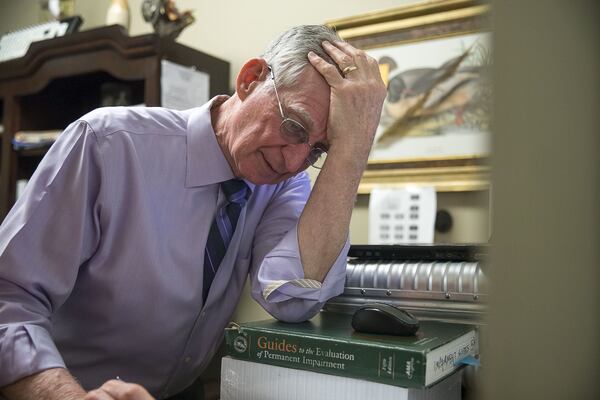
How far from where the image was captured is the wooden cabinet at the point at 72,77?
174 centimetres

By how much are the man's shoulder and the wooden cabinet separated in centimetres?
70

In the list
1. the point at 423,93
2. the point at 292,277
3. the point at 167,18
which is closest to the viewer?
the point at 292,277

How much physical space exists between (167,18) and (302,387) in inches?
60.9

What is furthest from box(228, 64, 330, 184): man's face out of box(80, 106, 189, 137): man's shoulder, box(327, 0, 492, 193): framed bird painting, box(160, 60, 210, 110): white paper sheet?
box(160, 60, 210, 110): white paper sheet

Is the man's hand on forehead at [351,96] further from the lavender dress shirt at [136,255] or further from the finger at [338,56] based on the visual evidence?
the lavender dress shirt at [136,255]

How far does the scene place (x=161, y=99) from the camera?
170 centimetres

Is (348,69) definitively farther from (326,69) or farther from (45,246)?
(45,246)

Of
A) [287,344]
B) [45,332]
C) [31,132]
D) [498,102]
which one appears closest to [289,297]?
[287,344]

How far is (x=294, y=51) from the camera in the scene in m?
0.95

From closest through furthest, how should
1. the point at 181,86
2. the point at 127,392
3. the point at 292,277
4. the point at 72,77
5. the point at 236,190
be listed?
the point at 127,392
the point at 292,277
the point at 236,190
the point at 181,86
the point at 72,77

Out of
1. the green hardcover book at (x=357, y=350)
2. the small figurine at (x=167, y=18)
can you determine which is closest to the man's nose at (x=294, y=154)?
the green hardcover book at (x=357, y=350)

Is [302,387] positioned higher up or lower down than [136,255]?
lower down

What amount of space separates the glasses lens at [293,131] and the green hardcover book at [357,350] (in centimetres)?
32

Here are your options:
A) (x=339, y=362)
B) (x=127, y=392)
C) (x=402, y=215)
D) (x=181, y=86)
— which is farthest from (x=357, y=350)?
(x=181, y=86)
